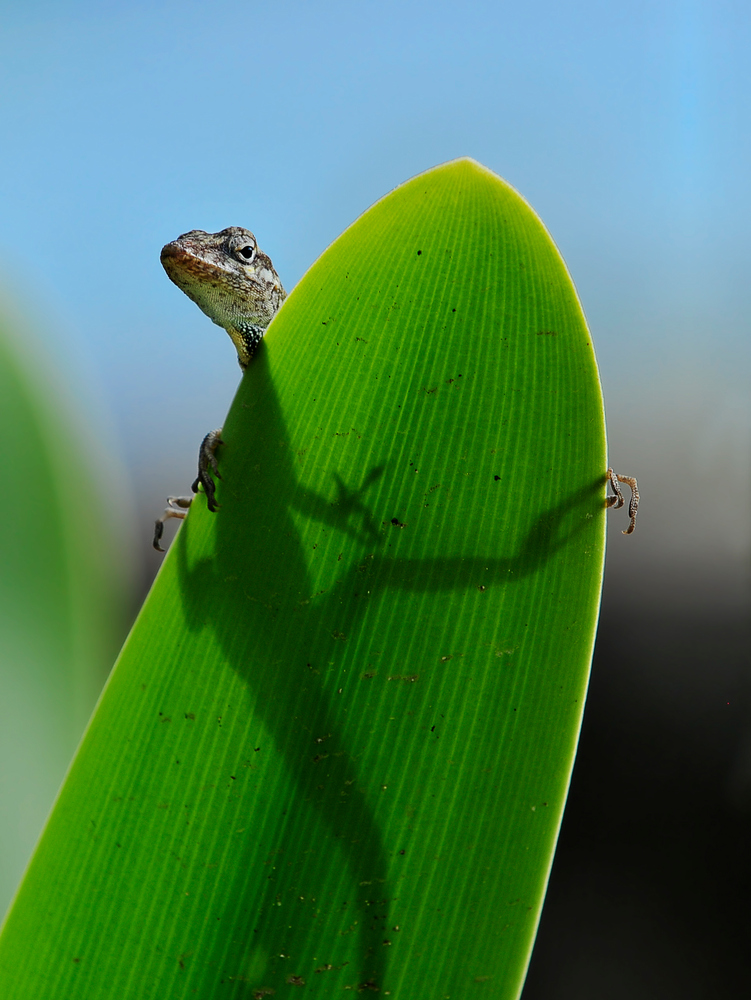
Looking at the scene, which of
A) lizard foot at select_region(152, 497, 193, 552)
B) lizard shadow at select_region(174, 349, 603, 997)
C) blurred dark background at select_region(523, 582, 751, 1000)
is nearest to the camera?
lizard shadow at select_region(174, 349, 603, 997)

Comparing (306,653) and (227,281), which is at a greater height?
(227,281)

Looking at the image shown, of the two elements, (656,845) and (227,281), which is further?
(656,845)

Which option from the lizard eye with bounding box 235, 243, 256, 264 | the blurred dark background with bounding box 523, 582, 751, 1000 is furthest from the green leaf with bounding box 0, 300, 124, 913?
the blurred dark background with bounding box 523, 582, 751, 1000

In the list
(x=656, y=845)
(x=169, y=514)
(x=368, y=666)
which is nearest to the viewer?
(x=368, y=666)

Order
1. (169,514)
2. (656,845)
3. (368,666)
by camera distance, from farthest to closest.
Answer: (656,845) < (169,514) < (368,666)

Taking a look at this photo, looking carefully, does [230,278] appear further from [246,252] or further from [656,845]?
[656,845]

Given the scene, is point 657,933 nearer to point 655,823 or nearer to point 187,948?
point 655,823

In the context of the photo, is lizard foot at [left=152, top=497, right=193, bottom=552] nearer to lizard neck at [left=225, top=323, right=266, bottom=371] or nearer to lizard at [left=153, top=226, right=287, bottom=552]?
lizard at [left=153, top=226, right=287, bottom=552]

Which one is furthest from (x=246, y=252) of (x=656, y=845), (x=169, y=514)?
(x=656, y=845)
